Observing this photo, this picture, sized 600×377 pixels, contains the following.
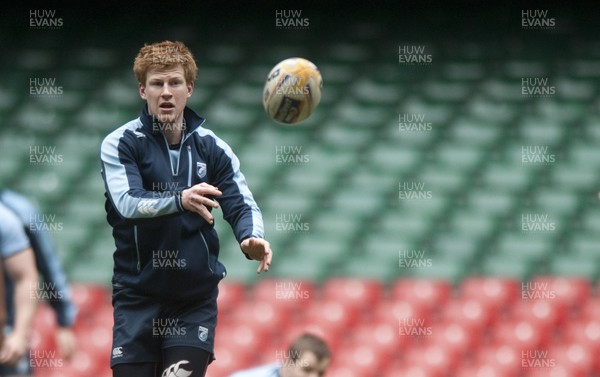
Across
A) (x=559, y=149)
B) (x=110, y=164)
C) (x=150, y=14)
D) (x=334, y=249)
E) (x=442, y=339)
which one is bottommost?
(x=442, y=339)

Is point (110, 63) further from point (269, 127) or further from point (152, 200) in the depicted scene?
point (152, 200)

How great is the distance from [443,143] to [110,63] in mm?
3685

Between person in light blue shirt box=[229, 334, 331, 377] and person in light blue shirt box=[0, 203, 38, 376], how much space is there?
132cm

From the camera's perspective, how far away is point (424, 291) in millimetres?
9211

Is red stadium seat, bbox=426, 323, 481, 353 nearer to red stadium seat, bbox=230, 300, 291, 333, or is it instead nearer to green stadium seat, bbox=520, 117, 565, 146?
red stadium seat, bbox=230, 300, 291, 333

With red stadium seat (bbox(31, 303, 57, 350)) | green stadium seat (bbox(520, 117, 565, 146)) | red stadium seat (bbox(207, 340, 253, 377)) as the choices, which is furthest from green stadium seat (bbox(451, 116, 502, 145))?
red stadium seat (bbox(31, 303, 57, 350))

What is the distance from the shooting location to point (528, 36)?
11.1 meters

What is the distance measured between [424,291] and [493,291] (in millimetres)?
626

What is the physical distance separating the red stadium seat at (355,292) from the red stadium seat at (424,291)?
178 mm

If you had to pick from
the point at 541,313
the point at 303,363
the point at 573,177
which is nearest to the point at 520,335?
the point at 541,313

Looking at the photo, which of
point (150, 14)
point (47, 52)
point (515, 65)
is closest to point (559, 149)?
point (515, 65)

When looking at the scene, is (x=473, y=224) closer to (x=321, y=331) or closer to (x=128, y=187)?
(x=321, y=331)

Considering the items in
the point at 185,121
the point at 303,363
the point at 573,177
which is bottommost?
the point at 303,363

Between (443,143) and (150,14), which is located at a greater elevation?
(150,14)
